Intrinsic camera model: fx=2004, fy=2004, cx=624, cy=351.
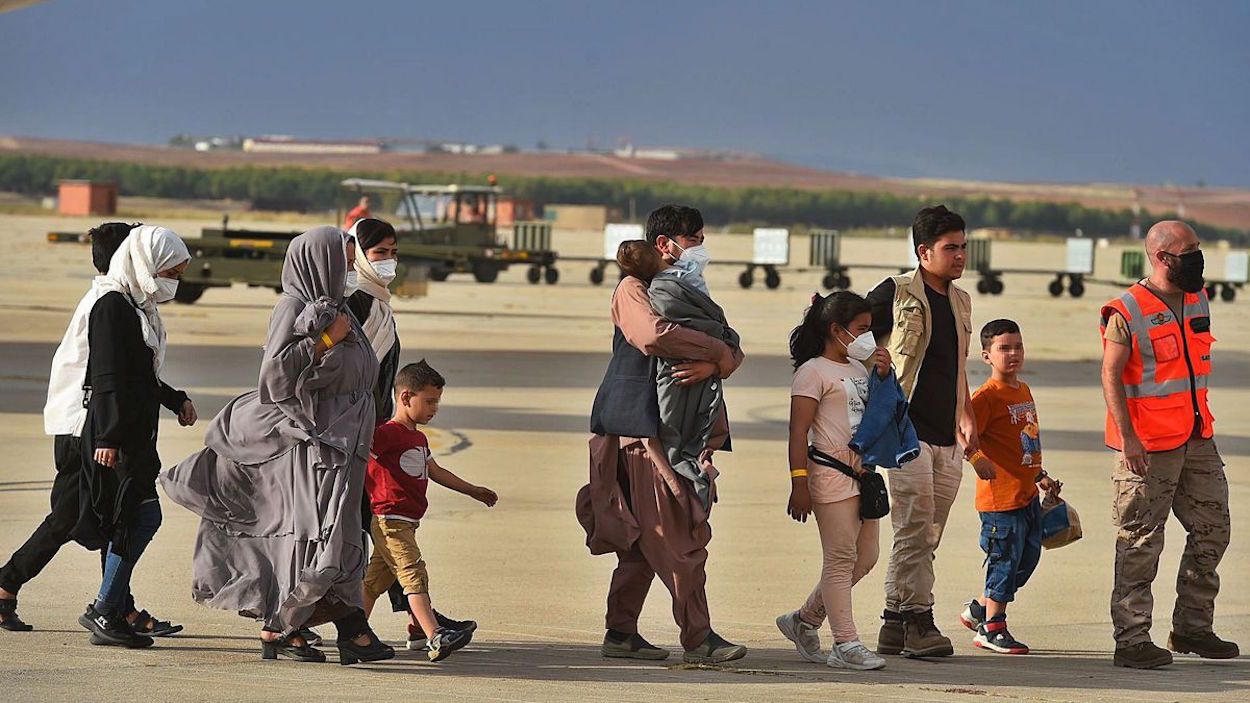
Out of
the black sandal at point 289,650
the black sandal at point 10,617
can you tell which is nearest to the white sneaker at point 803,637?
the black sandal at point 289,650

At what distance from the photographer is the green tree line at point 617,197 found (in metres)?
137

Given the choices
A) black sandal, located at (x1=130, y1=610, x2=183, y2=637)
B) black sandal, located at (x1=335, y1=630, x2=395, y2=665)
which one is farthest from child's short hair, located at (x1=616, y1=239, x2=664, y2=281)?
black sandal, located at (x1=130, y1=610, x2=183, y2=637)

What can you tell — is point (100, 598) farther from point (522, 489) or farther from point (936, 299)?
point (522, 489)

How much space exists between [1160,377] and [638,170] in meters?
182

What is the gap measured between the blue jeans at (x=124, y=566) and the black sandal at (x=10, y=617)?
372 mm

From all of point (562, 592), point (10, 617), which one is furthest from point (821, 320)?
point (10, 617)

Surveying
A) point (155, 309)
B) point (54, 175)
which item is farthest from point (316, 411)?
point (54, 175)

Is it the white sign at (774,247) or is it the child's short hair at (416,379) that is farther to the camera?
the white sign at (774,247)

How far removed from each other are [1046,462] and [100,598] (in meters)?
8.54

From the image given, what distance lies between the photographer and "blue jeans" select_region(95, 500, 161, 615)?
743cm

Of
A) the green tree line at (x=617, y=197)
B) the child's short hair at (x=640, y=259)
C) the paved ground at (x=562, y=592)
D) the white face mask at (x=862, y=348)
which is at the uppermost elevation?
the green tree line at (x=617, y=197)

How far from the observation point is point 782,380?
71.8 feet

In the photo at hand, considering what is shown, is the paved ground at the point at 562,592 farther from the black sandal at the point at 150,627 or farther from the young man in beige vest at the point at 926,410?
the young man in beige vest at the point at 926,410

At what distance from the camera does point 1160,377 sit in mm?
7902
